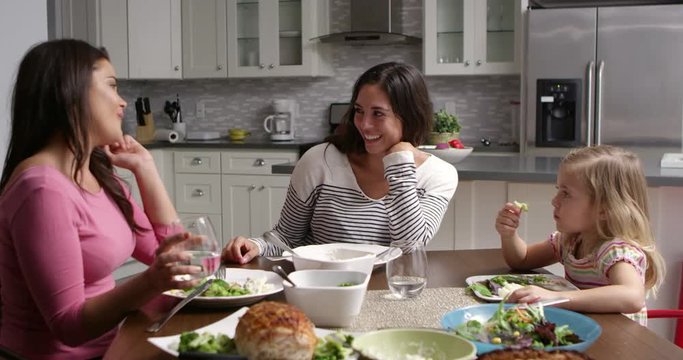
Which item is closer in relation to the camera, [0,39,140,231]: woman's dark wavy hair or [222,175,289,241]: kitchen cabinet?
[0,39,140,231]: woman's dark wavy hair

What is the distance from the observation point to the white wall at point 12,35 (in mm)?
3336

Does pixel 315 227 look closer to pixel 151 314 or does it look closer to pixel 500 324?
pixel 151 314

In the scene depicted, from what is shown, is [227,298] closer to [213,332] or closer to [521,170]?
[213,332]

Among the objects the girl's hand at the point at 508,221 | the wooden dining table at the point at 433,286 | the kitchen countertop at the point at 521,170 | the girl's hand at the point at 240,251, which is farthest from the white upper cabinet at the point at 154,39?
the girl's hand at the point at 508,221

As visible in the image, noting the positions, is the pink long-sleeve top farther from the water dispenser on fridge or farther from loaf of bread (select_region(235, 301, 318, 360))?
the water dispenser on fridge

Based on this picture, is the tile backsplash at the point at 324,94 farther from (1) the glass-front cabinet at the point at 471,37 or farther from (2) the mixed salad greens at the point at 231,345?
(2) the mixed salad greens at the point at 231,345

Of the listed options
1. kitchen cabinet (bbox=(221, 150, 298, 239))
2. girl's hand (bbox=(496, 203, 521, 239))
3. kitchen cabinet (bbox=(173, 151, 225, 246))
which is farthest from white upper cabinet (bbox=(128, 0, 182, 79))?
girl's hand (bbox=(496, 203, 521, 239))

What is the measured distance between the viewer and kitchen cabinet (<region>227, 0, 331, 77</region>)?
5.41m

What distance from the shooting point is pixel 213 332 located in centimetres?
131

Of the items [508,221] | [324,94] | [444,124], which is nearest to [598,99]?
[444,124]

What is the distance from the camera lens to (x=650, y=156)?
14.8 ft

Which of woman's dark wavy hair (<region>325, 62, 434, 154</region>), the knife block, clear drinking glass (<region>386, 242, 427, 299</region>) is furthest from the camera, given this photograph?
the knife block

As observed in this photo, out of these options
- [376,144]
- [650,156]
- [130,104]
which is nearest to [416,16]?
[650,156]

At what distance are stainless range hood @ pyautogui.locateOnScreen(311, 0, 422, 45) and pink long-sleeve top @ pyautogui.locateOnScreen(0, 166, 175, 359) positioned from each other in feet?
12.1
